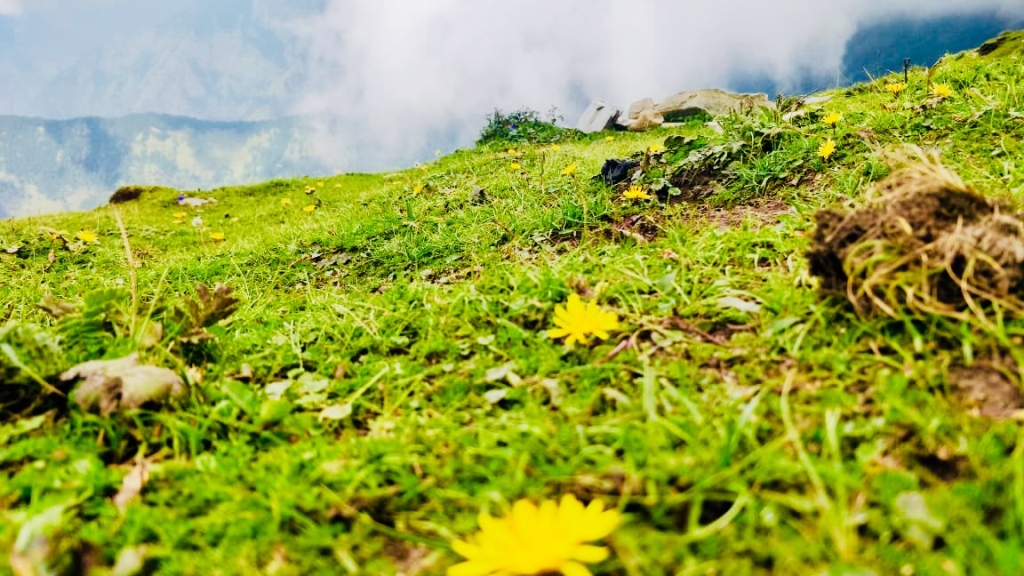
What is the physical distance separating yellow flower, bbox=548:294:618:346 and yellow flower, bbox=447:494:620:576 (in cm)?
81

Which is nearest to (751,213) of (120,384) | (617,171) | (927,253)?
(617,171)

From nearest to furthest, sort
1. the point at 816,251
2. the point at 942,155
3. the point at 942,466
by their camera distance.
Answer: the point at 942,466 → the point at 816,251 → the point at 942,155

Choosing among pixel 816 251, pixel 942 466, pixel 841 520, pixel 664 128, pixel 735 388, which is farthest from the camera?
pixel 664 128

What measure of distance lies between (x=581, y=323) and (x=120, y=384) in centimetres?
136

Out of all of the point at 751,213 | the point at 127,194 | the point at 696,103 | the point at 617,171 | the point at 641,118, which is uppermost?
the point at 696,103

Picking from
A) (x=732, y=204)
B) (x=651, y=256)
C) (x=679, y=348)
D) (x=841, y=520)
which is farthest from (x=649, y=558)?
(x=732, y=204)

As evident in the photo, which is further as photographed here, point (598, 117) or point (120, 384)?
point (598, 117)

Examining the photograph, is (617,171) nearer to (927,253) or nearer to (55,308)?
(927,253)

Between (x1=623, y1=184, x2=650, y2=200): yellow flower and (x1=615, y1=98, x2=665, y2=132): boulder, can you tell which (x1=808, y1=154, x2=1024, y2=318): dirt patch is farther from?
(x1=615, y1=98, x2=665, y2=132): boulder

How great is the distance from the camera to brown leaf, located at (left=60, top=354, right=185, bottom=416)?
1508 millimetres

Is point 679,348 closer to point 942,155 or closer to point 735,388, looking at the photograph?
point 735,388

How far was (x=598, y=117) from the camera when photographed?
15359mm

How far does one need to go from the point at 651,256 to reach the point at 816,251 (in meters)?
0.93

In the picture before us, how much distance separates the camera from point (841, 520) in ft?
3.20
